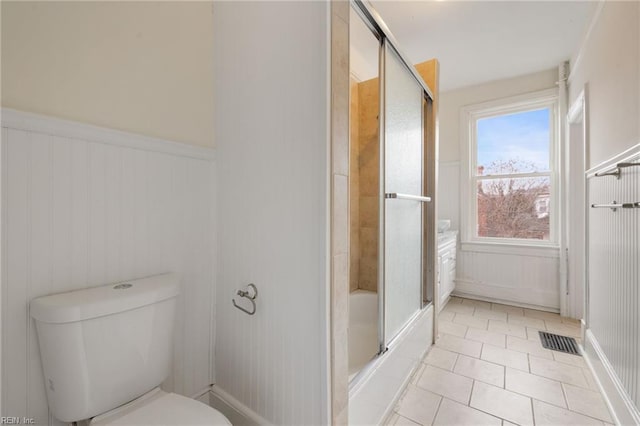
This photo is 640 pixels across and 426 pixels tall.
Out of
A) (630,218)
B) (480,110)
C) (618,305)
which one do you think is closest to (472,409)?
(618,305)

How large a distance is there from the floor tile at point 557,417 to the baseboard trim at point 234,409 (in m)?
1.53

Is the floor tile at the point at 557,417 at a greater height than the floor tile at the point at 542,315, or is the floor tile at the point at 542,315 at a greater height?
the floor tile at the point at 542,315

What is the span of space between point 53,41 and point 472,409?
2.66 m

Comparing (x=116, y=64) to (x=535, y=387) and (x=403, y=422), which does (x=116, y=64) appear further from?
(x=535, y=387)

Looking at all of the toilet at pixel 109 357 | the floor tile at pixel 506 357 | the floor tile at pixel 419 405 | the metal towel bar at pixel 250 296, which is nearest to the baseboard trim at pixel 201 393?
the toilet at pixel 109 357

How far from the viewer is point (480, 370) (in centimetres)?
204

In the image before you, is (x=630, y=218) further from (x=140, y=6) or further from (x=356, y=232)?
(x=140, y=6)

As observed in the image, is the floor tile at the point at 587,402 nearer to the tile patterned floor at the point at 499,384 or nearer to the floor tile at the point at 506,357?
the tile patterned floor at the point at 499,384

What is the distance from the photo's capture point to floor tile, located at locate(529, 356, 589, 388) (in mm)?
1912

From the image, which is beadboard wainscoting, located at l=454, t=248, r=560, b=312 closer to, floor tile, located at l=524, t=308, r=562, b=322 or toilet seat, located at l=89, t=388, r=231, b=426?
floor tile, located at l=524, t=308, r=562, b=322

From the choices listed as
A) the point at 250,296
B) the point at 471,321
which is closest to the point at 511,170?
the point at 471,321

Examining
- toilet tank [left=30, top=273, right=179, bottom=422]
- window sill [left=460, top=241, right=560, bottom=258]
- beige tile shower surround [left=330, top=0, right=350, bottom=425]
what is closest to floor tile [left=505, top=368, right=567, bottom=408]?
beige tile shower surround [left=330, top=0, right=350, bottom=425]

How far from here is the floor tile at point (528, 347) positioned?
7.36 ft

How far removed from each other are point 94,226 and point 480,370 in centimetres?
251
